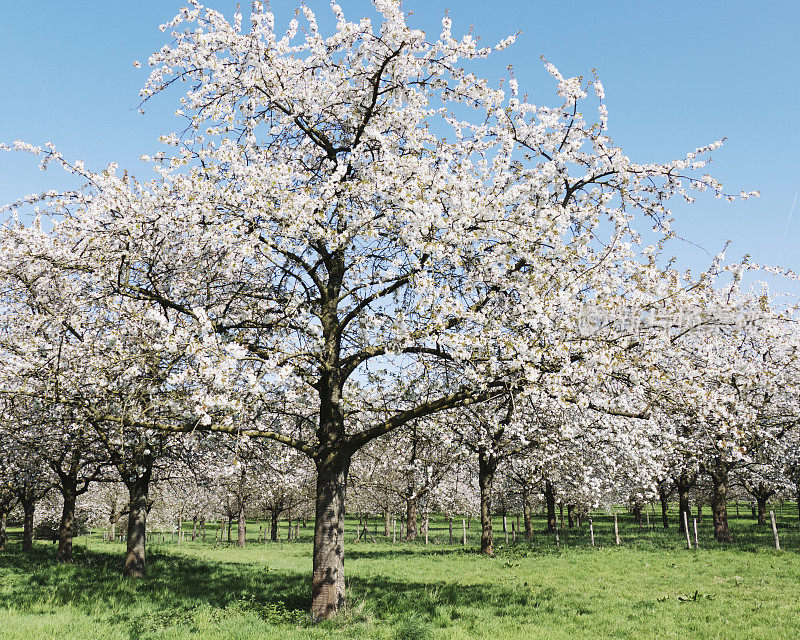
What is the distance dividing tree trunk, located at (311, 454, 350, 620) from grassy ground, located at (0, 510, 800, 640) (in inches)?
16.4

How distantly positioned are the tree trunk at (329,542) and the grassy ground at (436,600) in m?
0.42

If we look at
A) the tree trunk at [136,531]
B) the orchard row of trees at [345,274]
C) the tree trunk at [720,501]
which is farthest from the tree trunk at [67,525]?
the tree trunk at [720,501]

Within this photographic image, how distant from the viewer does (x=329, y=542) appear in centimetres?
1089

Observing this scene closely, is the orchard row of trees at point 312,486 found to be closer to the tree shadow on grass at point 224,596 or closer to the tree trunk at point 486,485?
the tree trunk at point 486,485

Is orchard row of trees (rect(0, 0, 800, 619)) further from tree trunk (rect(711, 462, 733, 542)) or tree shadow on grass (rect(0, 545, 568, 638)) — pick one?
tree trunk (rect(711, 462, 733, 542))

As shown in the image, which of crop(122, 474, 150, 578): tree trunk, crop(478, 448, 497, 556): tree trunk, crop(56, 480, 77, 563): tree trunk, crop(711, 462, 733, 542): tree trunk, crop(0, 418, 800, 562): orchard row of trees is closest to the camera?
crop(0, 418, 800, 562): orchard row of trees

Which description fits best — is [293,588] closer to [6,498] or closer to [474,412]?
[474,412]

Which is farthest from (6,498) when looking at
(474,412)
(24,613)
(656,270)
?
(656,270)

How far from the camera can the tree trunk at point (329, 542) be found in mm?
10625

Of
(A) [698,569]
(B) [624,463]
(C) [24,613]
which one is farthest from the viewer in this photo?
(B) [624,463]

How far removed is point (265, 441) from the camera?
1363cm

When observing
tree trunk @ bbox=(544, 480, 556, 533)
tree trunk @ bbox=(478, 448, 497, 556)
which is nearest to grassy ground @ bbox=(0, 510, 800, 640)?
tree trunk @ bbox=(478, 448, 497, 556)

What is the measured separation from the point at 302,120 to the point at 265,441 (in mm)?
8320

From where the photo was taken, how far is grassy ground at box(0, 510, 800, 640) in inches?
387
